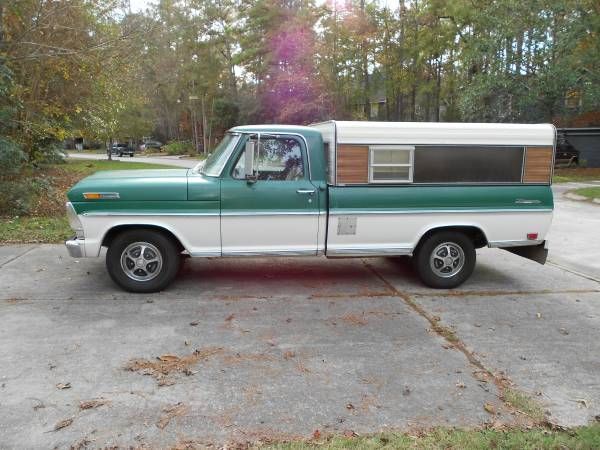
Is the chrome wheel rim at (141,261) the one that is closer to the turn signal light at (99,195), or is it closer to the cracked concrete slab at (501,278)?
the turn signal light at (99,195)

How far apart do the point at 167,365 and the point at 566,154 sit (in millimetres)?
28265

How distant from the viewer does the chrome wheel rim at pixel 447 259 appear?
21.1 feet

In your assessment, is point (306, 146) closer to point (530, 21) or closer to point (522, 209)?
point (522, 209)

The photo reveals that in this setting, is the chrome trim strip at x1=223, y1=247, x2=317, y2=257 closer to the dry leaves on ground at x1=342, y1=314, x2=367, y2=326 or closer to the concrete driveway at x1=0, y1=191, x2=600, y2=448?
the concrete driveway at x1=0, y1=191, x2=600, y2=448

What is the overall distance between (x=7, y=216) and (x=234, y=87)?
122 ft

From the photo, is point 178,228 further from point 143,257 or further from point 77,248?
point 77,248

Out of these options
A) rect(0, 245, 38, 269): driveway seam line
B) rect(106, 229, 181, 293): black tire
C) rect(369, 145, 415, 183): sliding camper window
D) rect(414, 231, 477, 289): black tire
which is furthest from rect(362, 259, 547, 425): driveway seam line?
rect(0, 245, 38, 269): driveway seam line

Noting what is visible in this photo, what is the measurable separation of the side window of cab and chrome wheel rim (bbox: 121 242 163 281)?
154 centimetres

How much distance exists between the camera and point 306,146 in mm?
6012

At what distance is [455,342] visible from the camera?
4.85 metres

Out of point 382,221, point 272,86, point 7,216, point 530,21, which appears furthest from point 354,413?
point 272,86

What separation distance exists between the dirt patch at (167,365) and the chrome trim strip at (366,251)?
6.97 feet

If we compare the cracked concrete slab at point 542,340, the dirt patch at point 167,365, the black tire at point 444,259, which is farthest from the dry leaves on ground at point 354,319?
the dirt patch at point 167,365

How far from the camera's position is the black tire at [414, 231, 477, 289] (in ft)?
20.9
